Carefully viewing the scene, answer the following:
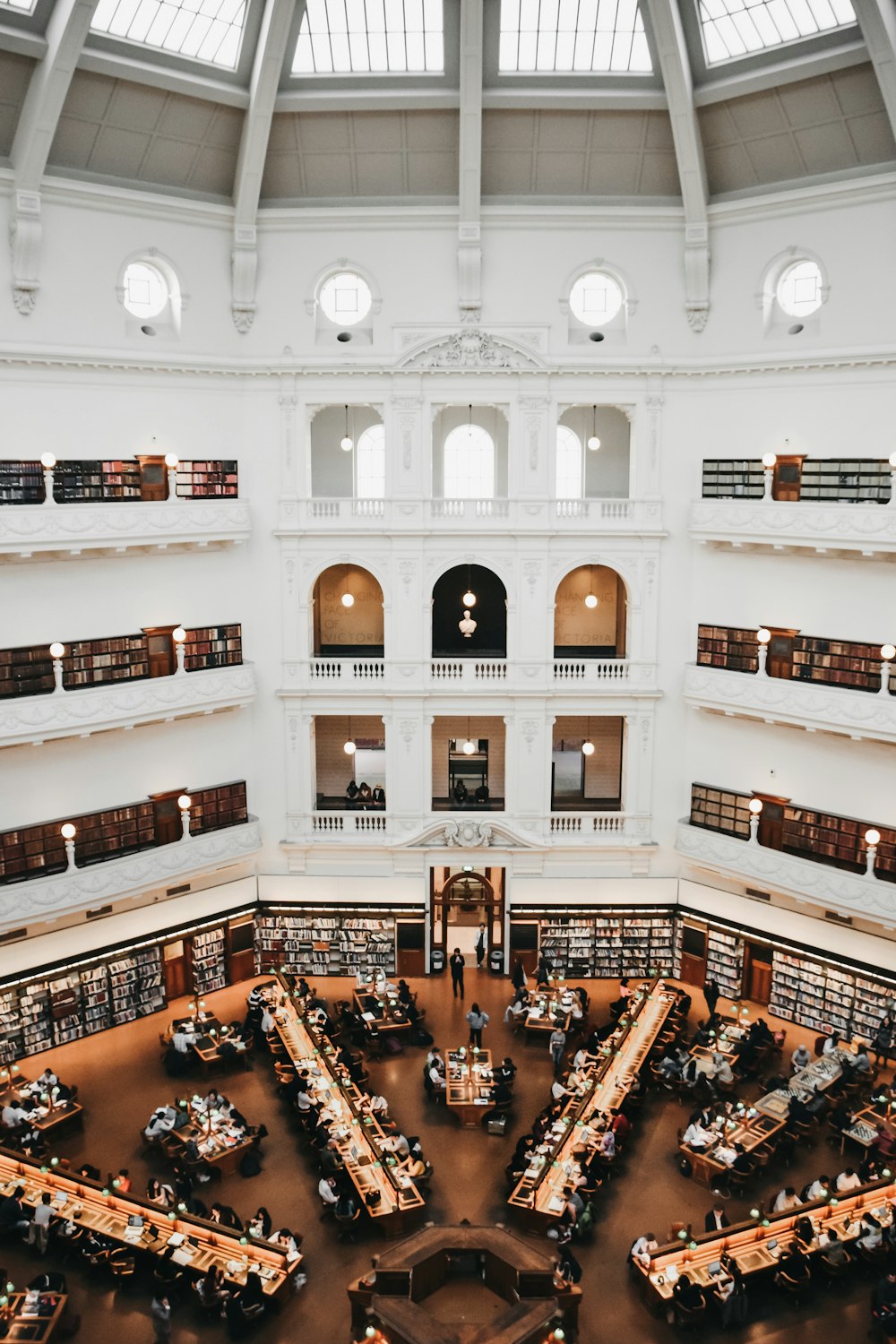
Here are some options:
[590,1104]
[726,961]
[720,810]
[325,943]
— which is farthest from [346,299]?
[590,1104]

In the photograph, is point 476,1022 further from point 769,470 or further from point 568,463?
point 568,463

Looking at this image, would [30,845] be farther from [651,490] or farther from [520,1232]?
[651,490]

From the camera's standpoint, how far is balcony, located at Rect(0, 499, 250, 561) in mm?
17672

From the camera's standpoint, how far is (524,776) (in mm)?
21828

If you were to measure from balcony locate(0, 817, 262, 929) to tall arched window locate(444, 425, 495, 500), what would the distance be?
8.51 m

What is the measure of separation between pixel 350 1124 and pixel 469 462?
1367cm

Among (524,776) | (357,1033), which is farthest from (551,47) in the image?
(357,1033)

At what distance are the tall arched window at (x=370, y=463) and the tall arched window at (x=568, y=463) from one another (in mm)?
3879

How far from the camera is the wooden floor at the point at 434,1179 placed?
539 inches

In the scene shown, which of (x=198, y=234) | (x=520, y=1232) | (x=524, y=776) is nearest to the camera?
(x=520, y=1232)

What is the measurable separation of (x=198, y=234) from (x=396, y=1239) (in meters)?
17.5

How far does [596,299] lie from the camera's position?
20.8m

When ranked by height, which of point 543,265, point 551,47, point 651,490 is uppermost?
point 551,47

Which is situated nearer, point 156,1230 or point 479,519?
point 156,1230
